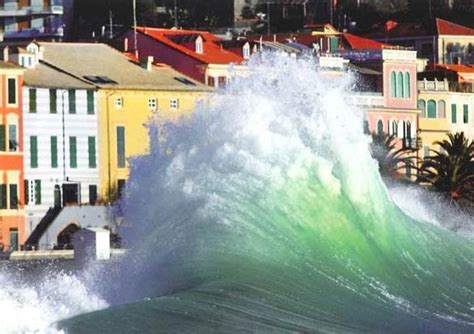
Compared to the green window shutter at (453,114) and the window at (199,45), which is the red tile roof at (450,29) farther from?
the window at (199,45)

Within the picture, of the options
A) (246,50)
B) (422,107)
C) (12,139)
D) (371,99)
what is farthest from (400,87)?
(12,139)

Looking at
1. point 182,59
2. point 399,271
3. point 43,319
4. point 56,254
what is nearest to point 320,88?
point 399,271

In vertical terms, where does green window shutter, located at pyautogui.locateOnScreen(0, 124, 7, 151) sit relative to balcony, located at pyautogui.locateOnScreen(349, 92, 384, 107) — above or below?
above

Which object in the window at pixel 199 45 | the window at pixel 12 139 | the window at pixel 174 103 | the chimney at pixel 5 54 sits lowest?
the window at pixel 12 139

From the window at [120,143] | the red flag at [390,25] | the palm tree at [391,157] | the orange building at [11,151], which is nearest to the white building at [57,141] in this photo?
the orange building at [11,151]

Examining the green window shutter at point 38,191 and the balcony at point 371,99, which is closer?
the green window shutter at point 38,191

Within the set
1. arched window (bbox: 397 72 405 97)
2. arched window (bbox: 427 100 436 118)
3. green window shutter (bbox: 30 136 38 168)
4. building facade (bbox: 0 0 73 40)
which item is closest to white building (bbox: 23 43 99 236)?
green window shutter (bbox: 30 136 38 168)

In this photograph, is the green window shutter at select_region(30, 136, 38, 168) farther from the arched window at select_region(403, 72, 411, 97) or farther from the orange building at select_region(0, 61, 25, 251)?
the arched window at select_region(403, 72, 411, 97)
